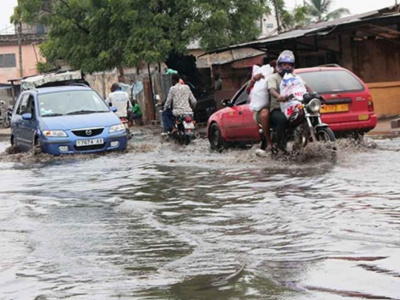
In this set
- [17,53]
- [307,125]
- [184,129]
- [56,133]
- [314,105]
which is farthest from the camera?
[17,53]

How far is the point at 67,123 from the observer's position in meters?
15.6

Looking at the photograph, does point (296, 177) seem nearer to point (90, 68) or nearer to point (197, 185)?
point (197, 185)

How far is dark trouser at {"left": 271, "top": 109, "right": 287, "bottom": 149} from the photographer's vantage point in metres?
12.2

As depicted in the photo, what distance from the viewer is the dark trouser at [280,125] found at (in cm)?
1216

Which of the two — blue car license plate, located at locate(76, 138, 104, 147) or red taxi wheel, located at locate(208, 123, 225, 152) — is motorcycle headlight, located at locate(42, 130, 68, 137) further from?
red taxi wheel, located at locate(208, 123, 225, 152)

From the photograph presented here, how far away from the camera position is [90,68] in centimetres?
3169

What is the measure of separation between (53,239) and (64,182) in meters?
4.67

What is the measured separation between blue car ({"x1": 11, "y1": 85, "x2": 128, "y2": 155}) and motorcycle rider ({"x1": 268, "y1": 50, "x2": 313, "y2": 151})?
4452 mm

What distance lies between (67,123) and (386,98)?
10.3 metres

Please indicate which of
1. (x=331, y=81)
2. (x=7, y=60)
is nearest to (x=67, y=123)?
(x=331, y=81)

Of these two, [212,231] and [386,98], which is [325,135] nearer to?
[212,231]

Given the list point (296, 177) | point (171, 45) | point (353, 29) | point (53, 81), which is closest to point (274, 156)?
point (296, 177)

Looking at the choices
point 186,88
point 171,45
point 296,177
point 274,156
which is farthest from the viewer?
point 171,45

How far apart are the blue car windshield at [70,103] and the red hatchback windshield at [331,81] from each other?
15.8ft
